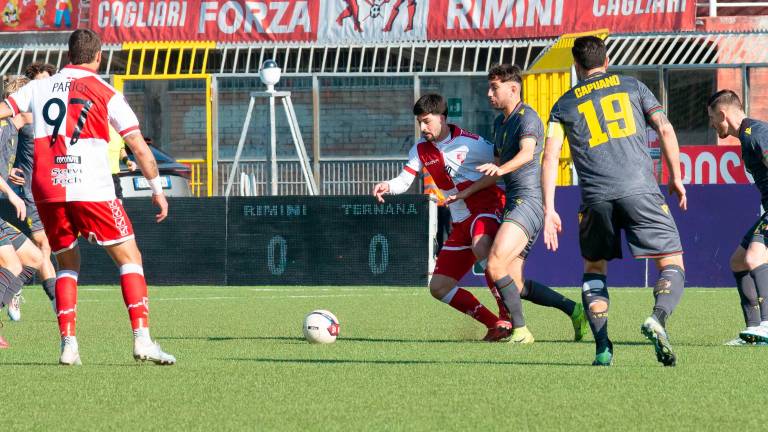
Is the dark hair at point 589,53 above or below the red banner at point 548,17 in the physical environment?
below

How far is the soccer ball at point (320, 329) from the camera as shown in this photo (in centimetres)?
1000

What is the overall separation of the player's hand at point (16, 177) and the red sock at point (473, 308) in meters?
4.12

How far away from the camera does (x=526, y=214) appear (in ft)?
32.6

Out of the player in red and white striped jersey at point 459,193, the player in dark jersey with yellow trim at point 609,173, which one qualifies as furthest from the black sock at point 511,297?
the player in dark jersey with yellow trim at point 609,173

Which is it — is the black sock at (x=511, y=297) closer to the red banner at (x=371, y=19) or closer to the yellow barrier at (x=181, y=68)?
the yellow barrier at (x=181, y=68)

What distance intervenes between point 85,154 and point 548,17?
19233 millimetres

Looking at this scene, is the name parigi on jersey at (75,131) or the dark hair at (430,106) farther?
the dark hair at (430,106)

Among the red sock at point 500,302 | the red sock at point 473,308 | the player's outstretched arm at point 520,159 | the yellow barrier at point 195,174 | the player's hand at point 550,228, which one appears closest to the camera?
the player's hand at point 550,228

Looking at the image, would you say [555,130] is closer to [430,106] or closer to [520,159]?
[520,159]

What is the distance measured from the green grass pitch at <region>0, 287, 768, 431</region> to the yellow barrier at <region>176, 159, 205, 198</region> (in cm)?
1405

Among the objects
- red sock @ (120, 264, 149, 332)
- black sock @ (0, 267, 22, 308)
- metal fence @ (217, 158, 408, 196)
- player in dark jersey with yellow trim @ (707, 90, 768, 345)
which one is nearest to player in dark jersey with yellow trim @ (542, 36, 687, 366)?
player in dark jersey with yellow trim @ (707, 90, 768, 345)

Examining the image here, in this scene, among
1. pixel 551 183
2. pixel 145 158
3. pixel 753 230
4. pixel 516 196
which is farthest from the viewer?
pixel 753 230

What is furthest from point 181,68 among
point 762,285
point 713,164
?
point 762,285

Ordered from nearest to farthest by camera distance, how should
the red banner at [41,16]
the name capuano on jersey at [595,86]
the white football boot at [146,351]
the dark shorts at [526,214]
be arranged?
the name capuano on jersey at [595,86] < the white football boot at [146,351] < the dark shorts at [526,214] < the red banner at [41,16]
